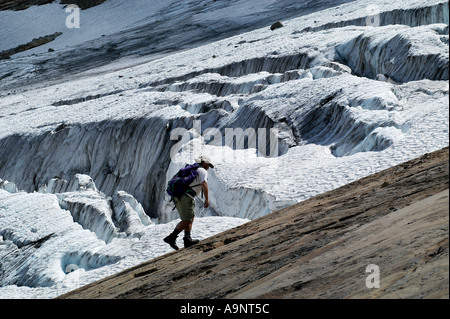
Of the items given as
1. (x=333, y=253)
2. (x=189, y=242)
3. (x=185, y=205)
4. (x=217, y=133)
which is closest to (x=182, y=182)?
(x=185, y=205)

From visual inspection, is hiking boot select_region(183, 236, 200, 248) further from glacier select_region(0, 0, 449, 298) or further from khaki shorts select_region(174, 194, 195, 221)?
glacier select_region(0, 0, 449, 298)

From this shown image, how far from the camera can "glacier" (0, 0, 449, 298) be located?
1160cm

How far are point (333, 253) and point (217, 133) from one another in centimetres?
1052

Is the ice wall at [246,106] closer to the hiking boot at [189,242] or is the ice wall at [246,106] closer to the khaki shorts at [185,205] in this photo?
the hiking boot at [189,242]

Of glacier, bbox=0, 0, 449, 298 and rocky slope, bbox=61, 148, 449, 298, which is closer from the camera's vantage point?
rocky slope, bbox=61, 148, 449, 298

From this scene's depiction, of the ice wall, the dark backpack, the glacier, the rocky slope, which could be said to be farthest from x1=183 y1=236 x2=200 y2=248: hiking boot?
the ice wall

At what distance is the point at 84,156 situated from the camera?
19.7m

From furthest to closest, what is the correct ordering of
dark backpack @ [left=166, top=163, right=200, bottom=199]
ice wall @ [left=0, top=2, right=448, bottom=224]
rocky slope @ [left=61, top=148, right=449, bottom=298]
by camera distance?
1. ice wall @ [left=0, top=2, right=448, bottom=224]
2. dark backpack @ [left=166, top=163, right=200, bottom=199]
3. rocky slope @ [left=61, top=148, right=449, bottom=298]

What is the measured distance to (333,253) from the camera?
5.94 metres

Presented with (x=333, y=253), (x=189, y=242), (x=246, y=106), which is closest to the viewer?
(x=333, y=253)

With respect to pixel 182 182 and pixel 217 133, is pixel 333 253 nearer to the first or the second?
pixel 182 182

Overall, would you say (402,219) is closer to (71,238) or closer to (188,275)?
(188,275)

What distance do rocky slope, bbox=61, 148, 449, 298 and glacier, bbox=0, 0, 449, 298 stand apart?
206 centimetres
